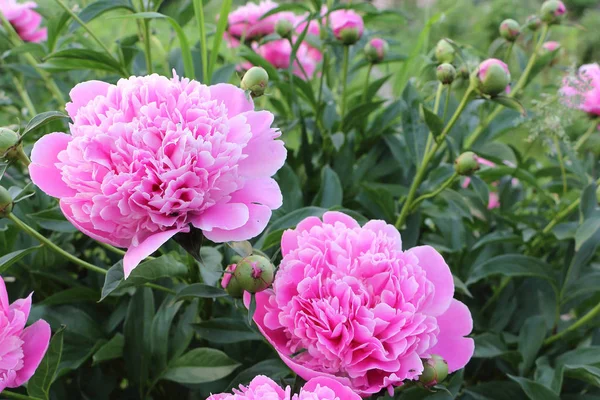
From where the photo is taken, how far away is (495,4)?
3064 millimetres

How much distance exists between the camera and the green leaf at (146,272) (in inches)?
17.6

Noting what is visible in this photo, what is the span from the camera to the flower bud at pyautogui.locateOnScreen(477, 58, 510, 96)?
0.56m

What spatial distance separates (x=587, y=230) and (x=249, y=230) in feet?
1.29

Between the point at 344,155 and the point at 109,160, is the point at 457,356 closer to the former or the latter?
the point at 109,160

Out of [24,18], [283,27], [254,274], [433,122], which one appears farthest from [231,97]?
[24,18]

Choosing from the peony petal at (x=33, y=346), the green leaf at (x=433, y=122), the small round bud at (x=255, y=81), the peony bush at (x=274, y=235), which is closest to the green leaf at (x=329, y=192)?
the peony bush at (x=274, y=235)

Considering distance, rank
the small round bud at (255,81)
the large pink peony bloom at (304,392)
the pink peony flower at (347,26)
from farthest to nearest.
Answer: the pink peony flower at (347,26), the small round bud at (255,81), the large pink peony bloom at (304,392)

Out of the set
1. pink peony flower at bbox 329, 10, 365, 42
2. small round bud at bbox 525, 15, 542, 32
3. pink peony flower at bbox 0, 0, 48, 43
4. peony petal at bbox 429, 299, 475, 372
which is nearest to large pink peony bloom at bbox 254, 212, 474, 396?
peony petal at bbox 429, 299, 475, 372

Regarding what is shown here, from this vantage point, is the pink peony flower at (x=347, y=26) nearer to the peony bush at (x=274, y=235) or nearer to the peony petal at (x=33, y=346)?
the peony bush at (x=274, y=235)

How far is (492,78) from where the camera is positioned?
56cm

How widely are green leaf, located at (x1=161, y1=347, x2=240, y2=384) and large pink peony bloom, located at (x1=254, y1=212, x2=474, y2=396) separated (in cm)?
11

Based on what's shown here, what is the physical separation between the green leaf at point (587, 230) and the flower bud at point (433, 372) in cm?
26

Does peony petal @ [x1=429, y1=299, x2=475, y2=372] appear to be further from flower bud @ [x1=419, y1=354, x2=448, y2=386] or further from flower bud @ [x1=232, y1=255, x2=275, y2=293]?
flower bud @ [x1=232, y1=255, x2=275, y2=293]

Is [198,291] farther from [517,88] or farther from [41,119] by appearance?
[517,88]
